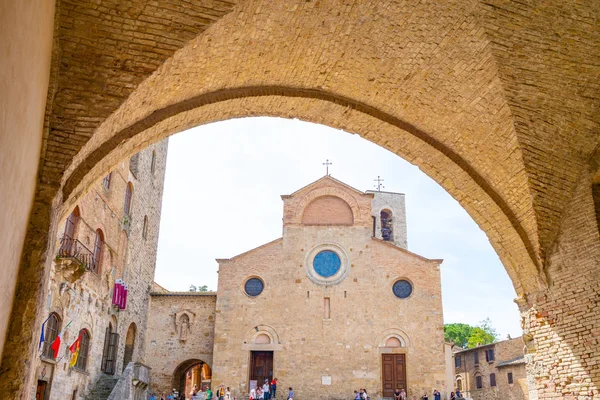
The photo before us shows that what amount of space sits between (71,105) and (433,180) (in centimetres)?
461

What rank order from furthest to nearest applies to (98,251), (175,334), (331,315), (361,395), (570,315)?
(331,315) → (175,334) → (361,395) → (98,251) → (570,315)

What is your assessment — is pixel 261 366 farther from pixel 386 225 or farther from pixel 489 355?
pixel 386 225

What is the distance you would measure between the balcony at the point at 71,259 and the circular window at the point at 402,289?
1319 cm

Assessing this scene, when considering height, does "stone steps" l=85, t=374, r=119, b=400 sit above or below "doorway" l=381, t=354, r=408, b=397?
below

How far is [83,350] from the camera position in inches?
612

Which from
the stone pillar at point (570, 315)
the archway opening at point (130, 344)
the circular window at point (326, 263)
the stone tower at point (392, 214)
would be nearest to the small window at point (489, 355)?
the stone tower at point (392, 214)

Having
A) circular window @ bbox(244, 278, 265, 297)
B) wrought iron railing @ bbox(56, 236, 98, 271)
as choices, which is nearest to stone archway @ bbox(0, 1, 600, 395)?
wrought iron railing @ bbox(56, 236, 98, 271)

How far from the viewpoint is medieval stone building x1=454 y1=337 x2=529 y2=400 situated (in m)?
27.4

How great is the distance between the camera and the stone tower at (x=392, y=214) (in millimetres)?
36656

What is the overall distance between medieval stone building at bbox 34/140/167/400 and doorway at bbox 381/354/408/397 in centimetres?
949

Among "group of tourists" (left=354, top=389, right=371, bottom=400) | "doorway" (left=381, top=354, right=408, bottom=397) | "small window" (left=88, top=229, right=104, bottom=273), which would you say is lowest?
"group of tourists" (left=354, top=389, right=371, bottom=400)

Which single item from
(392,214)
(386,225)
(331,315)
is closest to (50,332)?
(331,315)

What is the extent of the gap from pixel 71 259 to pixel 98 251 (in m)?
3.16

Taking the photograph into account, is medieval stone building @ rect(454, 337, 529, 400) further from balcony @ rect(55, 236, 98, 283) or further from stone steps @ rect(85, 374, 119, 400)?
balcony @ rect(55, 236, 98, 283)
